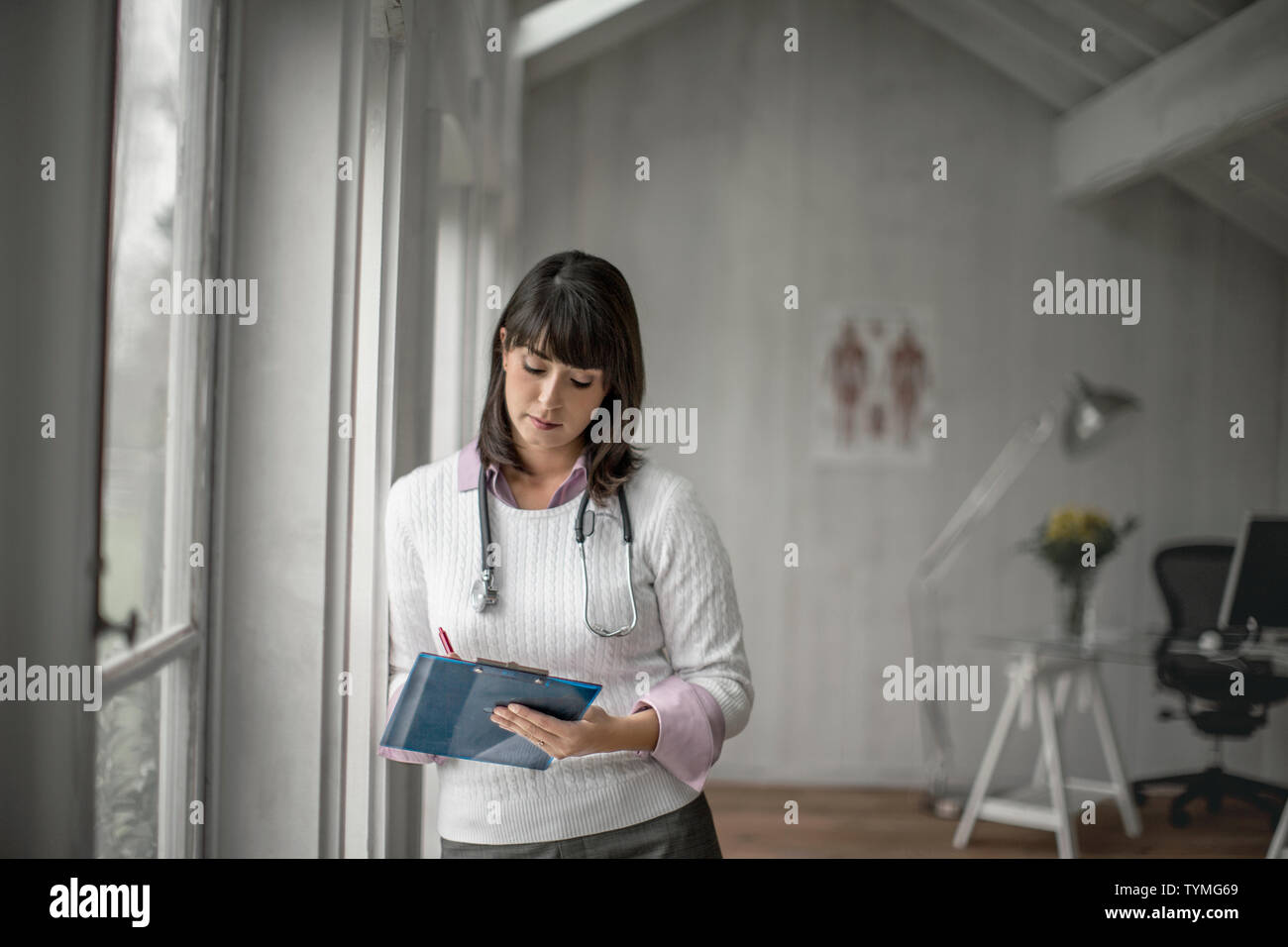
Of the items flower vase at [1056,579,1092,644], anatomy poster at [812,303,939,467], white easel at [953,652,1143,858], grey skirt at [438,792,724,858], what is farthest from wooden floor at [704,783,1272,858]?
grey skirt at [438,792,724,858]

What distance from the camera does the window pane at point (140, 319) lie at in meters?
1.10

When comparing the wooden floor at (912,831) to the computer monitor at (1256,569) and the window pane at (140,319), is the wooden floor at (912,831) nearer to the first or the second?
the computer monitor at (1256,569)

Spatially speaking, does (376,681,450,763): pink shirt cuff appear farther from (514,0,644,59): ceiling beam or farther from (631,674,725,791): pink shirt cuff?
(514,0,644,59): ceiling beam

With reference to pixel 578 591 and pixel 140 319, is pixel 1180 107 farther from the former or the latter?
pixel 140 319

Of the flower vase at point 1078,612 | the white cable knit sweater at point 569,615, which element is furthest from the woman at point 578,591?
the flower vase at point 1078,612

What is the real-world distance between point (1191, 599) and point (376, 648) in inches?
125

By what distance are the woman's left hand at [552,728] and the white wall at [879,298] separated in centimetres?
301

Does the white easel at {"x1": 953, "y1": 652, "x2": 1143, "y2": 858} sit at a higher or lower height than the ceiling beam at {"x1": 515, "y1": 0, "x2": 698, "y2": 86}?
lower

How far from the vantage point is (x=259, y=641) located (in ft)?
4.36

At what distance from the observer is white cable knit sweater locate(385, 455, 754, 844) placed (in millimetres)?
1197
